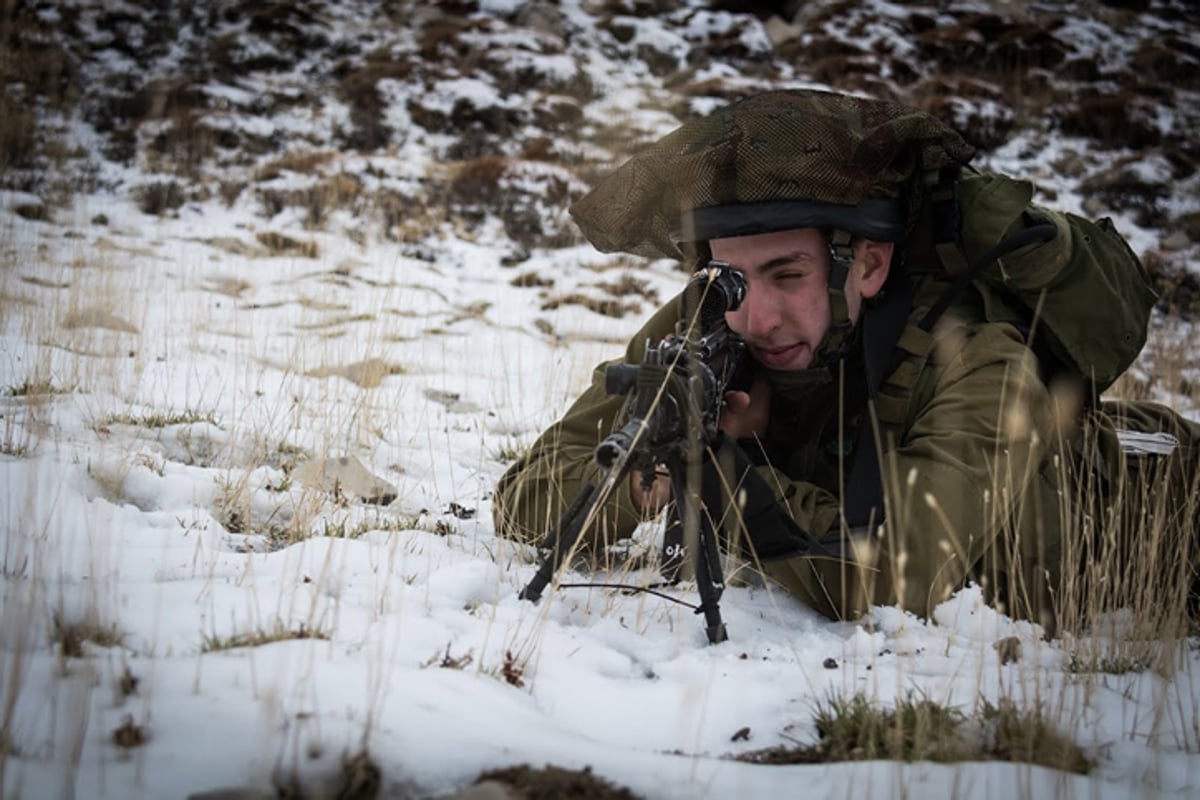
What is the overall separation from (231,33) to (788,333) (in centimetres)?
1698

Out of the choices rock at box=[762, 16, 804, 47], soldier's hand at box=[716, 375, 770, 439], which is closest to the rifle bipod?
soldier's hand at box=[716, 375, 770, 439]

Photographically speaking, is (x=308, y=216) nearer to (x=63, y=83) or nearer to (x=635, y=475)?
(x=63, y=83)

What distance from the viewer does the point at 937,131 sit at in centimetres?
242

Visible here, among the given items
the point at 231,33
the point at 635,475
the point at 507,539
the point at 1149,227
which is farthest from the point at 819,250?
the point at 231,33

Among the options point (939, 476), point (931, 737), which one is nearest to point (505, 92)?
point (939, 476)

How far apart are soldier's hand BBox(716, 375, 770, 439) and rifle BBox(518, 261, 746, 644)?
0.47m

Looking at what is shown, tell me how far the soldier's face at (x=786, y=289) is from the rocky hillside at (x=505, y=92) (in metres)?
7.44

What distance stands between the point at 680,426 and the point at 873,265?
1.09m

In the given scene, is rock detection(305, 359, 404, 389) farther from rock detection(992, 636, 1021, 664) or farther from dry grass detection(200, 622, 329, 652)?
rock detection(992, 636, 1021, 664)

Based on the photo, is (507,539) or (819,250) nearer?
(819,250)

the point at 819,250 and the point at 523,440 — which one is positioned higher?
the point at 819,250

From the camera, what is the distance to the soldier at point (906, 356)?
2.16 metres

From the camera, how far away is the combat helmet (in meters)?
2.37

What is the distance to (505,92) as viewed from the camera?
567 inches
